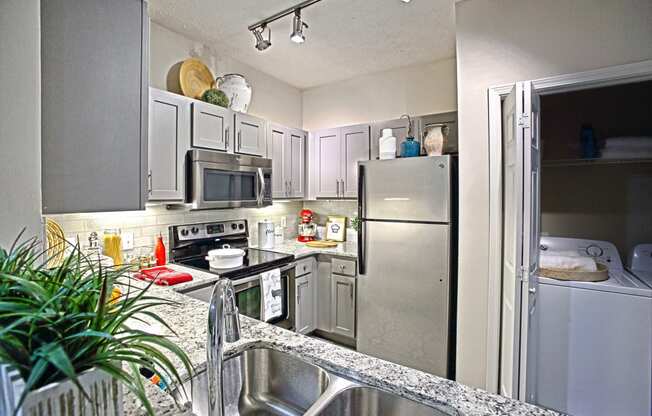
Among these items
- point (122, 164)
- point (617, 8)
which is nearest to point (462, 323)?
point (617, 8)

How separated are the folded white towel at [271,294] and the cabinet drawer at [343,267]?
60 centimetres

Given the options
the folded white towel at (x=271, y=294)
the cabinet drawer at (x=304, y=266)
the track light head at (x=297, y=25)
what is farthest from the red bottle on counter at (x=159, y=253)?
the track light head at (x=297, y=25)

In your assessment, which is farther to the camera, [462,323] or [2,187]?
[462,323]

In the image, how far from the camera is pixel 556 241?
253cm

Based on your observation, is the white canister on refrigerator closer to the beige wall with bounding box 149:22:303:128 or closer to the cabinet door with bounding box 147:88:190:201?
the cabinet door with bounding box 147:88:190:201

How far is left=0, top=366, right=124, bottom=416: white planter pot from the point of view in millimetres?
414

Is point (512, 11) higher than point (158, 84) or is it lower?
higher

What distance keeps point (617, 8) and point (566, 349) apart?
1944 millimetres

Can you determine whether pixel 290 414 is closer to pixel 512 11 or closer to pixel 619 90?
pixel 512 11

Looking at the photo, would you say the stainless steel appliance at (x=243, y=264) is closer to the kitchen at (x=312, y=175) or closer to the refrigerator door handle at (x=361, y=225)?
the kitchen at (x=312, y=175)

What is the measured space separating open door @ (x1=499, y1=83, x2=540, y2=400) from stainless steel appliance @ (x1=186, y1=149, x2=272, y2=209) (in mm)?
1957

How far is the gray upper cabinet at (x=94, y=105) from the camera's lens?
984 mm

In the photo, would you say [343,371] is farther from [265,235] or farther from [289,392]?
[265,235]

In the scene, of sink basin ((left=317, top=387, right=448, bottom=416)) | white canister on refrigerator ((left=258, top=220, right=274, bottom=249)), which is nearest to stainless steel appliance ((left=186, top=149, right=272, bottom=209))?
white canister on refrigerator ((left=258, top=220, right=274, bottom=249))
